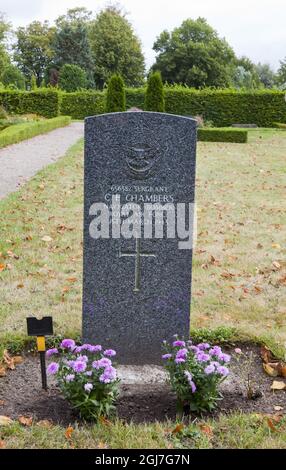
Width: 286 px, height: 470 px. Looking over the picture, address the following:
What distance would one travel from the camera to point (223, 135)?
923 inches

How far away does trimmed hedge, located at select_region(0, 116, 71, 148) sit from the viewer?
63.4ft

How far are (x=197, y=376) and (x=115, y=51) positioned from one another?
62.0 metres

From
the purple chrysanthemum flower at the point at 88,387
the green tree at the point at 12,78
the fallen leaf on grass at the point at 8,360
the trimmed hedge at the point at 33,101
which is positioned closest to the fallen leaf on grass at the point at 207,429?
the purple chrysanthemum flower at the point at 88,387

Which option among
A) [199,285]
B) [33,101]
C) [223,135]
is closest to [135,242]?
[199,285]

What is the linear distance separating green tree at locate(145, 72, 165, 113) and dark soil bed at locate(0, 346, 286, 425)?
22212mm

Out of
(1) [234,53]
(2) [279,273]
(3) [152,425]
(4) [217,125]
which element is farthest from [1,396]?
(1) [234,53]

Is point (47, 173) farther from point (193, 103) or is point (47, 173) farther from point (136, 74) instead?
point (136, 74)

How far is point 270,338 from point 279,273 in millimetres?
1958

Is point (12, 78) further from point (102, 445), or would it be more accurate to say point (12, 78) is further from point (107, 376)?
point (102, 445)

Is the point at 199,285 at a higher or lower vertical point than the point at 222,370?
lower

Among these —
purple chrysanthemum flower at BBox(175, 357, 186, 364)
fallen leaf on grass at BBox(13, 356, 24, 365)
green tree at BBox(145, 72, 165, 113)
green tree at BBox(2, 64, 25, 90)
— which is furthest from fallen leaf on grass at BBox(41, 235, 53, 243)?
green tree at BBox(2, 64, 25, 90)

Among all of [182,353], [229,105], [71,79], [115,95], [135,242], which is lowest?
[182,353]

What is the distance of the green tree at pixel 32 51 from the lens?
67.1 metres
